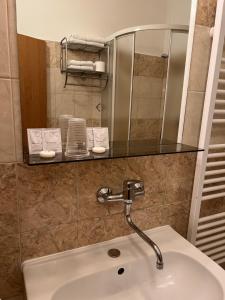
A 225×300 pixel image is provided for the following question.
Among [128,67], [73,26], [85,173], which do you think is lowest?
[85,173]

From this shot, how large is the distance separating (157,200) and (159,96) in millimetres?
489

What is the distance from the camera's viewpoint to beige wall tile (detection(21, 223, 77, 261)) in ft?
2.55

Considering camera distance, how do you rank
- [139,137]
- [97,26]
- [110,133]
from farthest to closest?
[139,137] → [110,133] → [97,26]

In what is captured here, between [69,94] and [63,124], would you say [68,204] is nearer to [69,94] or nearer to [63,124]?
[63,124]

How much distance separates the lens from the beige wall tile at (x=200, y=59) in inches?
36.5

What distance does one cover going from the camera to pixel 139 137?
3.44 feet

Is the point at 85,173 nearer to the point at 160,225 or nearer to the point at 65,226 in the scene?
the point at 65,226

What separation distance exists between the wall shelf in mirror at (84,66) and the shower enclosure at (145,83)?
1.4 inches

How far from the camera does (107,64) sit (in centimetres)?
89

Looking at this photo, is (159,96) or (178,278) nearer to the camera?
(178,278)

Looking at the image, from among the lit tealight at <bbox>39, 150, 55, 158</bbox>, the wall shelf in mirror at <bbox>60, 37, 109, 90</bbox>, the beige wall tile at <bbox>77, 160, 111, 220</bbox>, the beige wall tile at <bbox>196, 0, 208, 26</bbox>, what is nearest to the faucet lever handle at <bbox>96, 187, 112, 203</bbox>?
the beige wall tile at <bbox>77, 160, 111, 220</bbox>

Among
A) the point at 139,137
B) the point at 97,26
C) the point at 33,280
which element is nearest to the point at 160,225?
the point at 139,137

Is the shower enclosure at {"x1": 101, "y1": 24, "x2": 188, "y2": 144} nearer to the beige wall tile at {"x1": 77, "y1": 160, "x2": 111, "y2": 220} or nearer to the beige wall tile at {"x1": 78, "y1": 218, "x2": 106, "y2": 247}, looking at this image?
the beige wall tile at {"x1": 77, "y1": 160, "x2": 111, "y2": 220}

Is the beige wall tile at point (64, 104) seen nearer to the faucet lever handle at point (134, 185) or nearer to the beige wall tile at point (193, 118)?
the faucet lever handle at point (134, 185)
